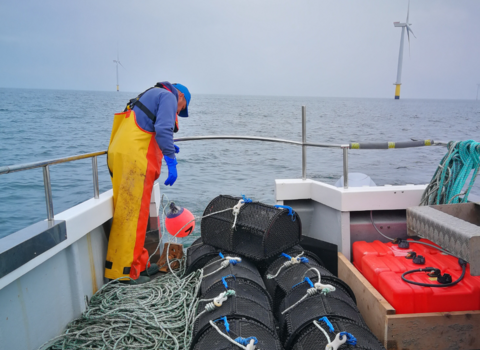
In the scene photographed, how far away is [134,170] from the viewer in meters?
2.95

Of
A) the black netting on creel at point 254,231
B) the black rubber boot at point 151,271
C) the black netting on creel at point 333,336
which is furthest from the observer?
the black rubber boot at point 151,271

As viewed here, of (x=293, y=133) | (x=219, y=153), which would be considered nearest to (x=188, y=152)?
(x=219, y=153)

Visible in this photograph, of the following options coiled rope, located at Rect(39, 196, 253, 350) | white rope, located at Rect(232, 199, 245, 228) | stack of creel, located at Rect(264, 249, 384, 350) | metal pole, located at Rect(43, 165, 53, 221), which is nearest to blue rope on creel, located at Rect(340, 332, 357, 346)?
stack of creel, located at Rect(264, 249, 384, 350)

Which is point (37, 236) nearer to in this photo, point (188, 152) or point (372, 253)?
point (372, 253)

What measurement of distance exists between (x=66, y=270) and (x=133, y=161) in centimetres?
90

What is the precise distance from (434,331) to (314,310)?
725mm

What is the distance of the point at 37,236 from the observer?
2.09m

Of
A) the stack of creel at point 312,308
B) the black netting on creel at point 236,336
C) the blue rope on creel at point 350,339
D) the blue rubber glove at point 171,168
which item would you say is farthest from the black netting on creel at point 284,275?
the blue rubber glove at point 171,168

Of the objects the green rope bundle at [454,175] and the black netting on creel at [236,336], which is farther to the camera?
the green rope bundle at [454,175]

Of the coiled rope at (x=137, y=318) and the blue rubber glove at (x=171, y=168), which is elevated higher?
the blue rubber glove at (x=171, y=168)

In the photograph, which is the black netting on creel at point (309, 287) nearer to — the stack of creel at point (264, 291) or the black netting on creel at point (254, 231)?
the stack of creel at point (264, 291)

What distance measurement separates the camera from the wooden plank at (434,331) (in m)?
2.10

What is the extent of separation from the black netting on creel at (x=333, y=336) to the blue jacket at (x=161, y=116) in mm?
1753

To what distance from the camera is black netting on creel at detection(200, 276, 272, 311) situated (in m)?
2.17
